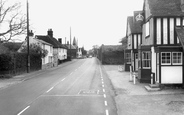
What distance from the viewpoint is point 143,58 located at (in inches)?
705

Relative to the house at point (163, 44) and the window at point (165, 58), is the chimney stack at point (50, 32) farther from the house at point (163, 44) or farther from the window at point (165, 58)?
the window at point (165, 58)

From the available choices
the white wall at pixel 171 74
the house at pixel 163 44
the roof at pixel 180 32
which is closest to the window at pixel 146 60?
the house at pixel 163 44

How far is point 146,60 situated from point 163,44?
235cm

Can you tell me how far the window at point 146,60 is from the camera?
57.2 feet

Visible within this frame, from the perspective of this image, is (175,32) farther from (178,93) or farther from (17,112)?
(17,112)

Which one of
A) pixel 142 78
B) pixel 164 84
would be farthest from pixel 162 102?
pixel 142 78

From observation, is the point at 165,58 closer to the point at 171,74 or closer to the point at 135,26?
the point at 171,74

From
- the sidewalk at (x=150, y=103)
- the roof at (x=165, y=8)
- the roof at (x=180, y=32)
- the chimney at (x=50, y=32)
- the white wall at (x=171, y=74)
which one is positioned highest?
the chimney at (x=50, y=32)

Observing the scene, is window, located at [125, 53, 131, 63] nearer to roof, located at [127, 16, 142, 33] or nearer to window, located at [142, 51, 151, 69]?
roof, located at [127, 16, 142, 33]

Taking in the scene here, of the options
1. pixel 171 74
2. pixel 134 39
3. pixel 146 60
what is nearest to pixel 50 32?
pixel 134 39

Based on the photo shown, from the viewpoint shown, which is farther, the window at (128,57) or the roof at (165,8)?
the window at (128,57)

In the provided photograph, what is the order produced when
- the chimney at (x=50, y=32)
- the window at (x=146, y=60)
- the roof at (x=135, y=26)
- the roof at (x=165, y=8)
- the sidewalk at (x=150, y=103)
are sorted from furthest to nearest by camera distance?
the chimney at (x=50, y=32)
the roof at (x=135, y=26)
the window at (x=146, y=60)
the roof at (x=165, y=8)
the sidewalk at (x=150, y=103)

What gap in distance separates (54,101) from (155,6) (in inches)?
460

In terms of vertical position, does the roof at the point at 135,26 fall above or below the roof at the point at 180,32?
above
